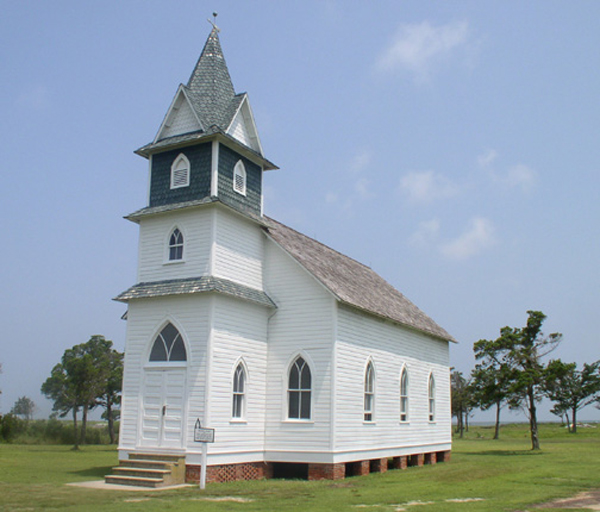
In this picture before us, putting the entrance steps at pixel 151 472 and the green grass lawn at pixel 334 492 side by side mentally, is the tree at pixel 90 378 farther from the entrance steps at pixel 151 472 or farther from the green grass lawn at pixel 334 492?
the entrance steps at pixel 151 472

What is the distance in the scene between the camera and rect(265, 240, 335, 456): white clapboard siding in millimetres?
22266

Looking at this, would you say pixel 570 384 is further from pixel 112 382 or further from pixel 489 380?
pixel 112 382

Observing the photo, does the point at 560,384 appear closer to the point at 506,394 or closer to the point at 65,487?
the point at 506,394

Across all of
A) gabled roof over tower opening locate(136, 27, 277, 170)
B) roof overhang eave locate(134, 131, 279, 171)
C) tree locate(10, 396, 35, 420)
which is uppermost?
gabled roof over tower opening locate(136, 27, 277, 170)

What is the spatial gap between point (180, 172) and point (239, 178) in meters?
2.15

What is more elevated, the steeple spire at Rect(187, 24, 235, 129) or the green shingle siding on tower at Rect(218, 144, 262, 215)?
the steeple spire at Rect(187, 24, 235, 129)

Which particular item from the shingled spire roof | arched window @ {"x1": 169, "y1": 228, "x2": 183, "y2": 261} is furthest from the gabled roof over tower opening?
arched window @ {"x1": 169, "y1": 228, "x2": 183, "y2": 261}

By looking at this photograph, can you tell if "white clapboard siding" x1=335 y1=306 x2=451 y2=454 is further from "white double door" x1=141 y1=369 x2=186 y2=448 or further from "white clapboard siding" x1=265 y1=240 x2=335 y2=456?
"white double door" x1=141 y1=369 x2=186 y2=448

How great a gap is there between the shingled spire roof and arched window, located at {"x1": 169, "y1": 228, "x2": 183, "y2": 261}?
3.84 m

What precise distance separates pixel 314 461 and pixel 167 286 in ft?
25.1

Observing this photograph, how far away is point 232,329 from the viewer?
2177 cm

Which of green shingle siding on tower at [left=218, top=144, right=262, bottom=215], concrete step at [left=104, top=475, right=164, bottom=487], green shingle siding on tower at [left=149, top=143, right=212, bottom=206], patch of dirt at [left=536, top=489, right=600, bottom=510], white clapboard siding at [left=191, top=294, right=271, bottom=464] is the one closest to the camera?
patch of dirt at [left=536, top=489, right=600, bottom=510]

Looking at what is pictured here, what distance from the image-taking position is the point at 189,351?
20.8 metres

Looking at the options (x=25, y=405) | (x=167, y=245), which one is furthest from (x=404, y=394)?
(x=25, y=405)
